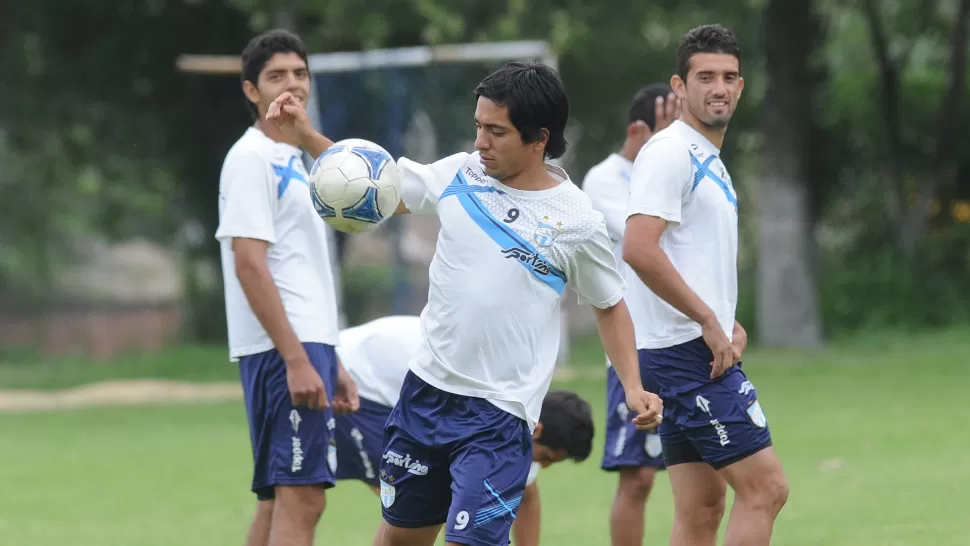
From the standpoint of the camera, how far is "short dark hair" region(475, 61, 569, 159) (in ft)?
15.2

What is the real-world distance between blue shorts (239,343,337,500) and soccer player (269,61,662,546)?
2.93ft

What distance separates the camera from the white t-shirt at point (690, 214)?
543 centimetres

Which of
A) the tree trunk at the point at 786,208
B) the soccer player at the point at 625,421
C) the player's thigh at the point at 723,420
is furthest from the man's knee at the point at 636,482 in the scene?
the tree trunk at the point at 786,208

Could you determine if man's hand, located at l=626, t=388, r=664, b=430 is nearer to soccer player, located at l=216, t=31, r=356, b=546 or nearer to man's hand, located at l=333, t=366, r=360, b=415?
soccer player, located at l=216, t=31, r=356, b=546

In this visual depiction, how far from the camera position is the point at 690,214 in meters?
5.54

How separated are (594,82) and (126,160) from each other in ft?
31.0

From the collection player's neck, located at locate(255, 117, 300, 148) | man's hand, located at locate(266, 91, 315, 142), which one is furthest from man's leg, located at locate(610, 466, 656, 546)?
man's hand, located at locate(266, 91, 315, 142)

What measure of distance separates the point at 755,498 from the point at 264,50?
8.98 ft

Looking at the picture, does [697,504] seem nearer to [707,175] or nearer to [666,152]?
[707,175]

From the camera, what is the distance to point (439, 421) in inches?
185

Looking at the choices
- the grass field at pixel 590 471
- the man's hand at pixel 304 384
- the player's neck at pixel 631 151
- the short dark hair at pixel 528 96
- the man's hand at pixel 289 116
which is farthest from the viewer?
the grass field at pixel 590 471

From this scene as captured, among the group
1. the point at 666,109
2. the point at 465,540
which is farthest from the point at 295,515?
A: the point at 666,109

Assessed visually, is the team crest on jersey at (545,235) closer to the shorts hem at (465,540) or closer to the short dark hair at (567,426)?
the shorts hem at (465,540)

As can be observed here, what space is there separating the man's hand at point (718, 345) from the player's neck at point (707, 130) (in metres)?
0.79
